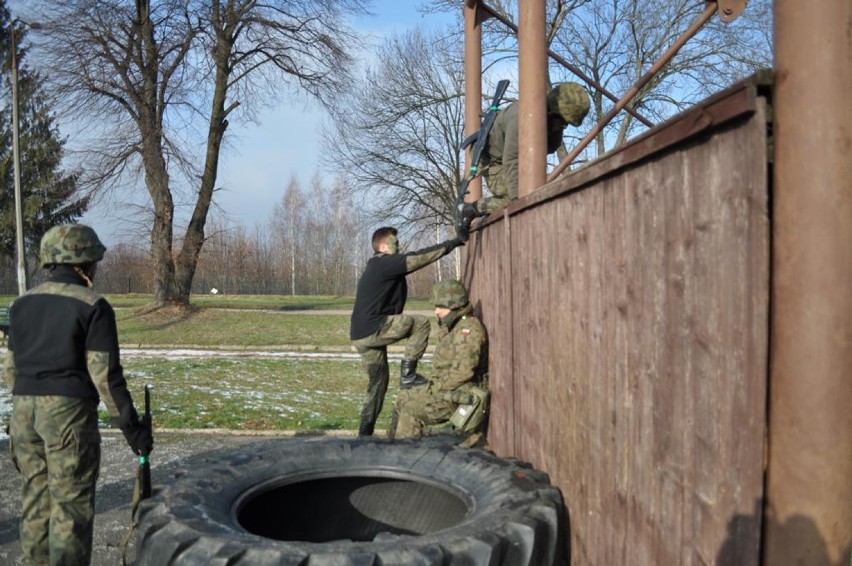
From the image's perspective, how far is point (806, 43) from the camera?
5.25ft

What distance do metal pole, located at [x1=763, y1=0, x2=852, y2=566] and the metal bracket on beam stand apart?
397 centimetres

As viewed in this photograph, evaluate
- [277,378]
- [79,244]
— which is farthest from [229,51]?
[79,244]

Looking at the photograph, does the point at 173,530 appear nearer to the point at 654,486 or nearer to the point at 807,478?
the point at 654,486

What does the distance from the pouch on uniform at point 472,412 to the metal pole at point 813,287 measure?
322cm

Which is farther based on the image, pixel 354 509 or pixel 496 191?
pixel 496 191

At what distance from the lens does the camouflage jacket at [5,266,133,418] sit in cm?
380

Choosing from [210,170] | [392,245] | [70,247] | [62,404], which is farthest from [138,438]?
[210,170]

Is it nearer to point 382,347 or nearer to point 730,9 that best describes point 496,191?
point 382,347

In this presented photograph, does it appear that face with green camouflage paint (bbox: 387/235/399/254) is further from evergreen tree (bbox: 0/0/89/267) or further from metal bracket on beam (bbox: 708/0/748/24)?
evergreen tree (bbox: 0/0/89/267)

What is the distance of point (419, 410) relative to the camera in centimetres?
519

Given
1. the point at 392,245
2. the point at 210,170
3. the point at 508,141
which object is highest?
the point at 210,170

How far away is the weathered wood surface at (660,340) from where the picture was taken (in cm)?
171

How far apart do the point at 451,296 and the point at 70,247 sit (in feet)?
A: 8.01

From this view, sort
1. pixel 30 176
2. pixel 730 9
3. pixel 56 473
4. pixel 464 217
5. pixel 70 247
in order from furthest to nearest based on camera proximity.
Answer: pixel 30 176, pixel 464 217, pixel 730 9, pixel 70 247, pixel 56 473
